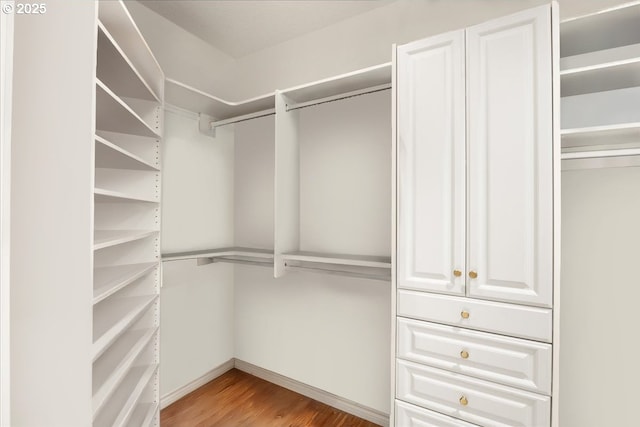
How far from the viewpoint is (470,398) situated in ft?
4.60

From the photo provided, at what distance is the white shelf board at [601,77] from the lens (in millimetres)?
1246

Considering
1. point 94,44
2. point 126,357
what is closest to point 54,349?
point 126,357

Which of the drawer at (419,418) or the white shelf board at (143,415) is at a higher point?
the drawer at (419,418)

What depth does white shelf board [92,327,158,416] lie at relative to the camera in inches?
46.0

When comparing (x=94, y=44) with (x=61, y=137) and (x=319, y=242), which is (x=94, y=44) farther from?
(x=319, y=242)

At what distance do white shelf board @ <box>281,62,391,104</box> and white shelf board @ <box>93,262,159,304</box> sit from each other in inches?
56.0

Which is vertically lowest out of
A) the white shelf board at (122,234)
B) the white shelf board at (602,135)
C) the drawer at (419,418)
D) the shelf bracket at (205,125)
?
the drawer at (419,418)

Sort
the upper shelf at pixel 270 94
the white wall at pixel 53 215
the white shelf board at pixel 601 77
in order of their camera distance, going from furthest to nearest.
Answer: the upper shelf at pixel 270 94
the white shelf board at pixel 601 77
the white wall at pixel 53 215

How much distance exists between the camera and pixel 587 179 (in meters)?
1.59

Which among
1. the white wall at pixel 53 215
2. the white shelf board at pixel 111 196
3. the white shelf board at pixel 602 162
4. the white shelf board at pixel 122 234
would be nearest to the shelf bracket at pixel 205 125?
the white shelf board at pixel 111 196

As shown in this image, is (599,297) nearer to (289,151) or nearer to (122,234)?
(289,151)

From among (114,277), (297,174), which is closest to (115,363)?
(114,277)

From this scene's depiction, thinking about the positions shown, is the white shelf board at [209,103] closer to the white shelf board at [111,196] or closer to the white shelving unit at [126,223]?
the white shelving unit at [126,223]

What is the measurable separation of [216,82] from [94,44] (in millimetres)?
1797
